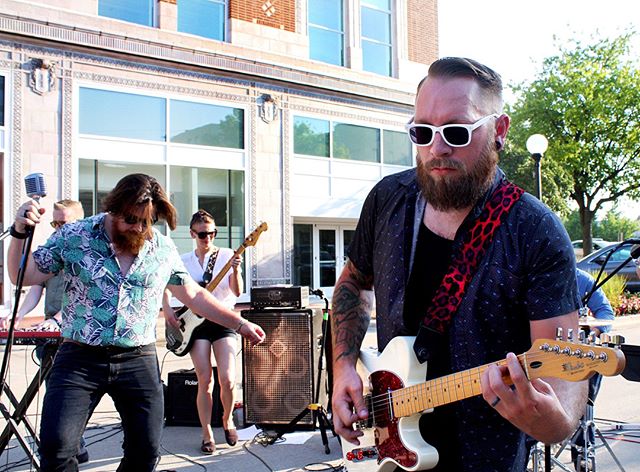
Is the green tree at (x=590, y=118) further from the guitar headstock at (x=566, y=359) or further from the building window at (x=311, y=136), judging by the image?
the guitar headstock at (x=566, y=359)

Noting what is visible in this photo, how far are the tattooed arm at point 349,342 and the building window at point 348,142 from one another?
14.9 m

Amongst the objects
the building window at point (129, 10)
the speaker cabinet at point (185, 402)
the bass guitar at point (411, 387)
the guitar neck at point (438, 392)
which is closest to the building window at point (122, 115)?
the building window at point (129, 10)

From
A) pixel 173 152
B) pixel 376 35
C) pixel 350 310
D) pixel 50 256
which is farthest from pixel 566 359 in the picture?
pixel 376 35

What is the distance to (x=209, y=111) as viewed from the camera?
52.1ft

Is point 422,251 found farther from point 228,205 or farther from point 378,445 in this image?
point 228,205

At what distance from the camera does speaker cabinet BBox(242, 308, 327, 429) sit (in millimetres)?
6207

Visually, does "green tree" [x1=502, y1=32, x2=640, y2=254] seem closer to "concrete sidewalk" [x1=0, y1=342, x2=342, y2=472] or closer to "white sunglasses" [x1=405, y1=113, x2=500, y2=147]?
"concrete sidewalk" [x1=0, y1=342, x2=342, y2=472]

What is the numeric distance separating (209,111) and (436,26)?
9.61 meters

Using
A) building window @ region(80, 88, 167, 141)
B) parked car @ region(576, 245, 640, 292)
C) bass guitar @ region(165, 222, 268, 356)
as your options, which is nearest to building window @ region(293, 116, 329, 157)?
building window @ region(80, 88, 167, 141)

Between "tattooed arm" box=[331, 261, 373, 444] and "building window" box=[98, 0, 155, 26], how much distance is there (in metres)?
13.7

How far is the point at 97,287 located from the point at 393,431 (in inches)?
77.7

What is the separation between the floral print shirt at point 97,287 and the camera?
3.35 metres

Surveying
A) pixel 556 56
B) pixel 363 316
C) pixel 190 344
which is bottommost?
pixel 190 344

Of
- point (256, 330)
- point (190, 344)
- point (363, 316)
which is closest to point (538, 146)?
point (190, 344)
